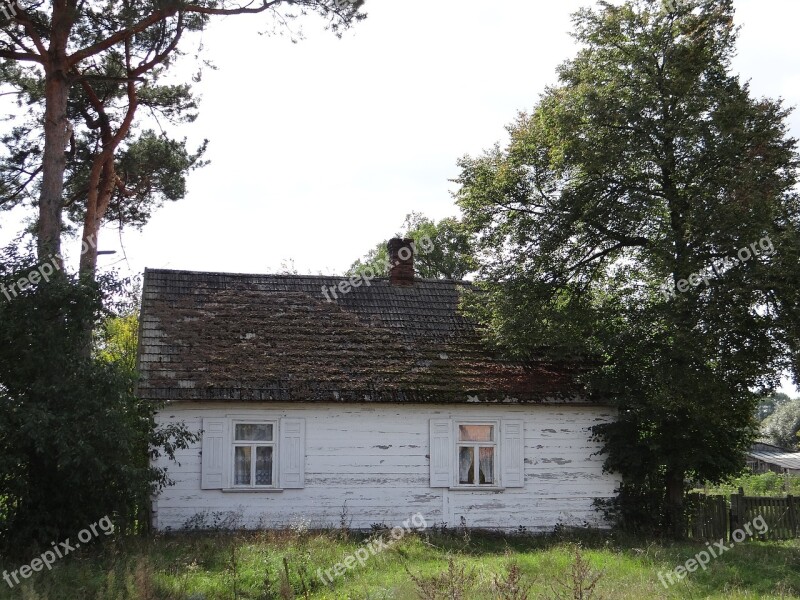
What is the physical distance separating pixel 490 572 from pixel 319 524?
5.78 m

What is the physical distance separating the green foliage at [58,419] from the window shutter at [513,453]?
7.62 meters

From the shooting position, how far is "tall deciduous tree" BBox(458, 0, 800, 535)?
52.5 ft

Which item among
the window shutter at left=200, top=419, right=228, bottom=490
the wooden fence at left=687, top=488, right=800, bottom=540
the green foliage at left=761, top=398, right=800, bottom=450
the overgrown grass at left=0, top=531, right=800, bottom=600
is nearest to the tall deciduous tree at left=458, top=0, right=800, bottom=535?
the wooden fence at left=687, top=488, right=800, bottom=540

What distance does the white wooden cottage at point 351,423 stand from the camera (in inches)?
660

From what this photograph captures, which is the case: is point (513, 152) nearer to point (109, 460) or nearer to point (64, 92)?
point (64, 92)

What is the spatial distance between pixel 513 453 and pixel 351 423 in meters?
3.54

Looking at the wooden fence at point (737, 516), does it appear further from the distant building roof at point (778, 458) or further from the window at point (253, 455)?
the distant building roof at point (778, 458)

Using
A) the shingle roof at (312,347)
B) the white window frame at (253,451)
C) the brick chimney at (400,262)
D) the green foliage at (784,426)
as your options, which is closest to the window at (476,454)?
the shingle roof at (312,347)

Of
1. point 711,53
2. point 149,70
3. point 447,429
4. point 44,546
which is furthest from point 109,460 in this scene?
point 711,53

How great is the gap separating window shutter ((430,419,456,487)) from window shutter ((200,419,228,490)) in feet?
14.1

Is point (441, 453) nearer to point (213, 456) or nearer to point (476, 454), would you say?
point (476, 454)

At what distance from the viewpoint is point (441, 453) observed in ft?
58.3

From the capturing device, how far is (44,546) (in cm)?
1302

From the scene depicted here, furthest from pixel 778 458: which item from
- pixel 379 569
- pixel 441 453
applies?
pixel 379 569
